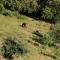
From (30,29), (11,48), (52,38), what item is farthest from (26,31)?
(11,48)

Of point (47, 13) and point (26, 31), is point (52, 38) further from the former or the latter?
point (47, 13)

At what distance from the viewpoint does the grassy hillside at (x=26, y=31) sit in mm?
10955

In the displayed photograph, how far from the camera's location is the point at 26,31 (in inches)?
515

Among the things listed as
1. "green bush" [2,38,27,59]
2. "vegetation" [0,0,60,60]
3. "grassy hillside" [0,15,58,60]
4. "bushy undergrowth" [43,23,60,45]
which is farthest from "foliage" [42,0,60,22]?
"green bush" [2,38,27,59]

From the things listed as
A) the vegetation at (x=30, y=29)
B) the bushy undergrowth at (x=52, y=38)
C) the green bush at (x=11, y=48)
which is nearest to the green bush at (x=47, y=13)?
the vegetation at (x=30, y=29)

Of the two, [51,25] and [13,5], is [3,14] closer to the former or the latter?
[13,5]

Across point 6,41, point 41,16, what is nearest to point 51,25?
point 41,16

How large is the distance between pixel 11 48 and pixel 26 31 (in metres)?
2.48

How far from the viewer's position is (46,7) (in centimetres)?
1470

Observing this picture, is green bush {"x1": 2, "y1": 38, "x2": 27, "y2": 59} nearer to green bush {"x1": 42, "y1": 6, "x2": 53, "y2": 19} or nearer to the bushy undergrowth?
the bushy undergrowth

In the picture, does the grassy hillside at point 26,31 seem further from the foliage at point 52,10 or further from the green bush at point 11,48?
the foliage at point 52,10

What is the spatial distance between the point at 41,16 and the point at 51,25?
885 mm

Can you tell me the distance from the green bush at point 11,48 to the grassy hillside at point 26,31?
0.71 feet

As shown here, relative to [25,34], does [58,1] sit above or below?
above
